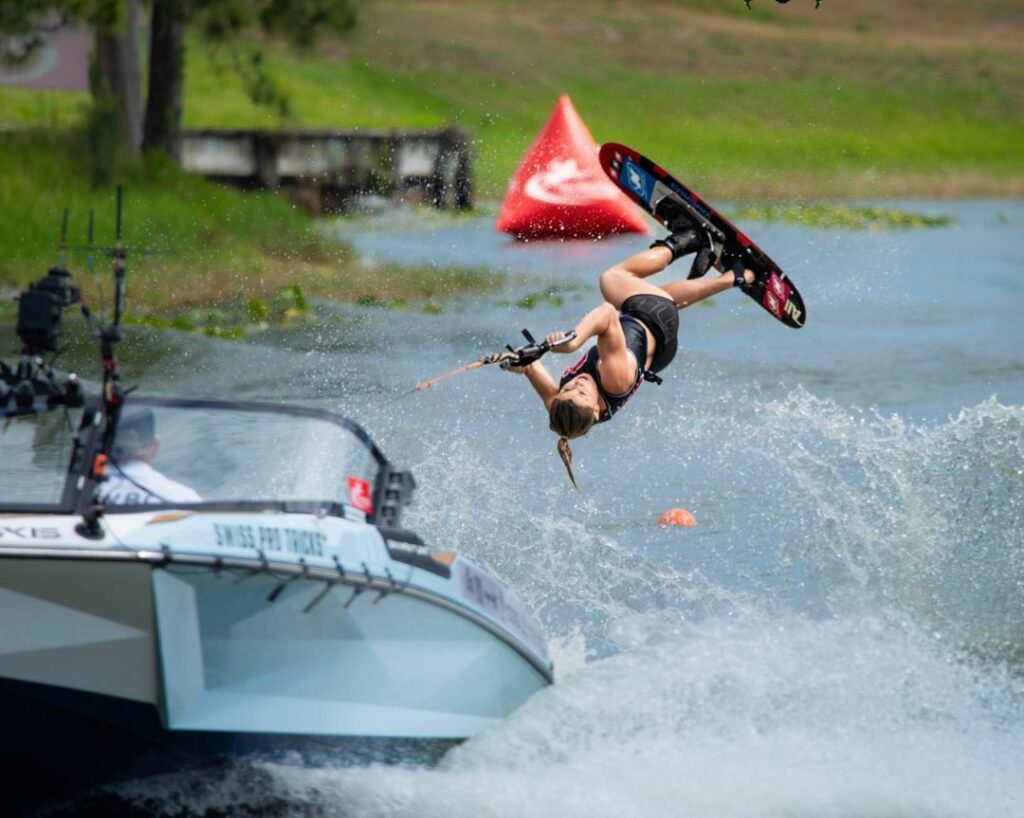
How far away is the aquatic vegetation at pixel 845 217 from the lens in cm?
2720

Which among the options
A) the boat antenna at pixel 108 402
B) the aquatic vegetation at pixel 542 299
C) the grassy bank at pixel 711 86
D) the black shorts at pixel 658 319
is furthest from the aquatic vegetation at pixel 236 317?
the grassy bank at pixel 711 86

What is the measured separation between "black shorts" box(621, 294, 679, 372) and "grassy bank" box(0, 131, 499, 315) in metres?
8.87

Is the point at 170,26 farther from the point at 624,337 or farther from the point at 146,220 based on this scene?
the point at 624,337

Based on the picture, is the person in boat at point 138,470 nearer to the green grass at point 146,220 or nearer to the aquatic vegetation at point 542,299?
the green grass at point 146,220

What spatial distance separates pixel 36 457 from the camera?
725 centimetres

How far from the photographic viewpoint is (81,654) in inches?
250

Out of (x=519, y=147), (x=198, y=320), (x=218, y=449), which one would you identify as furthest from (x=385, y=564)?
(x=519, y=147)

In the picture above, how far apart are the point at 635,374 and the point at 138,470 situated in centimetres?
299

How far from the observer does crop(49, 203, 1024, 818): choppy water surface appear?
7371 mm

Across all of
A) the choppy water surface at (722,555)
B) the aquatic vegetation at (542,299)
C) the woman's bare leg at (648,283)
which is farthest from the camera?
the aquatic vegetation at (542,299)

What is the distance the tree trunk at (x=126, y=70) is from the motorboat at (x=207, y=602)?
16637 millimetres

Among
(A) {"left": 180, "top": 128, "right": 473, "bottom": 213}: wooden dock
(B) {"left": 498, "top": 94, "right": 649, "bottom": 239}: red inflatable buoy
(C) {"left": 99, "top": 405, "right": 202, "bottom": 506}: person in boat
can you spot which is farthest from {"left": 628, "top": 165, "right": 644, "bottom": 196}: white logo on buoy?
(A) {"left": 180, "top": 128, "right": 473, "bottom": 213}: wooden dock

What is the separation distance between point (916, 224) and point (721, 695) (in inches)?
819

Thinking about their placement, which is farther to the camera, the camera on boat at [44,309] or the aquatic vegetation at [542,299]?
the aquatic vegetation at [542,299]
